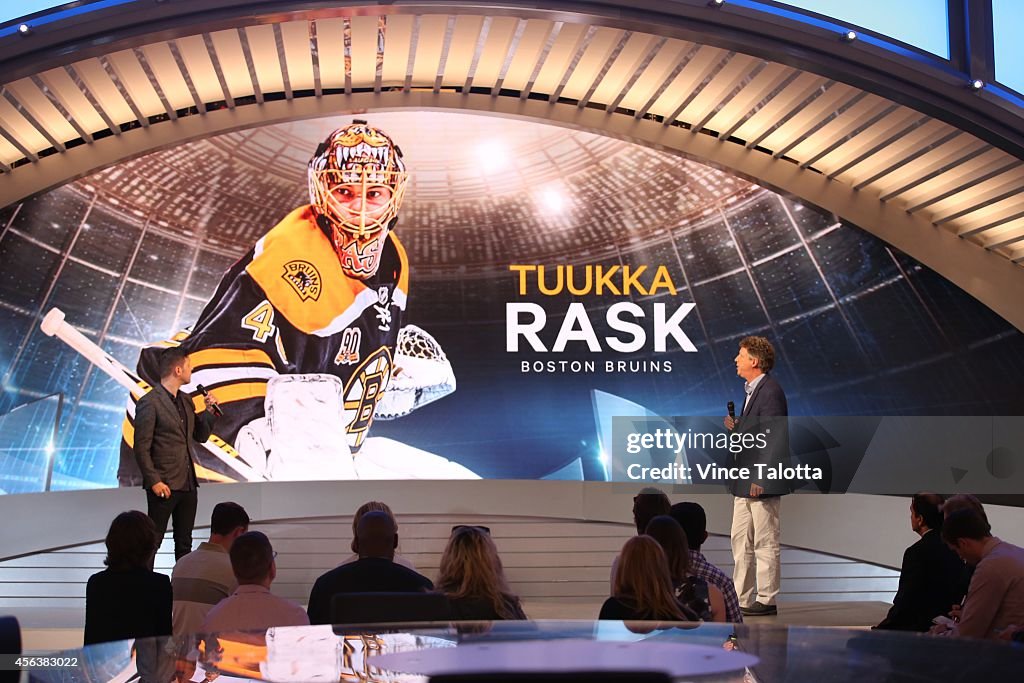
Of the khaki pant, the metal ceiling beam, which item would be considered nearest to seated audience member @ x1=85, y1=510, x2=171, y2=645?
the khaki pant

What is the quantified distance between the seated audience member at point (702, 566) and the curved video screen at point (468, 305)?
5.12 m

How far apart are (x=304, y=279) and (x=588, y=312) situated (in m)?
2.53

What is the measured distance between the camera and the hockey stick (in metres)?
8.58

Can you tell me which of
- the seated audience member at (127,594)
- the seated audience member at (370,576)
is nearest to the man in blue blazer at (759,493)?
the seated audience member at (370,576)

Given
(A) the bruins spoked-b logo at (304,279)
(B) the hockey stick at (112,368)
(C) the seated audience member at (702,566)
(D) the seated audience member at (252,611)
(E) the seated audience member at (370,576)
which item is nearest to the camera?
(D) the seated audience member at (252,611)

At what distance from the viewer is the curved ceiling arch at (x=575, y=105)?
7.71m

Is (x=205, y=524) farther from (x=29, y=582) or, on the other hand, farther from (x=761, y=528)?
(x=761, y=528)

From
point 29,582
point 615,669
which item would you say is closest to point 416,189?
point 29,582

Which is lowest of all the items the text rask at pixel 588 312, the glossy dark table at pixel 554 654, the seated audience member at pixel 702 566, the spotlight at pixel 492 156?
the glossy dark table at pixel 554 654

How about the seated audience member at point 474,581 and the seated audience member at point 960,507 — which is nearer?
the seated audience member at point 474,581

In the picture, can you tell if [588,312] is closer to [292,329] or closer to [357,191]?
[357,191]

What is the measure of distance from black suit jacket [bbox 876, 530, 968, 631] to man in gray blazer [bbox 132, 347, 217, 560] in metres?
3.63

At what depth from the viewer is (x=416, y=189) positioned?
9.27 metres

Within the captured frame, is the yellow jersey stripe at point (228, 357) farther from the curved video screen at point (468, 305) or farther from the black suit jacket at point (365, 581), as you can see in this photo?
the black suit jacket at point (365, 581)
